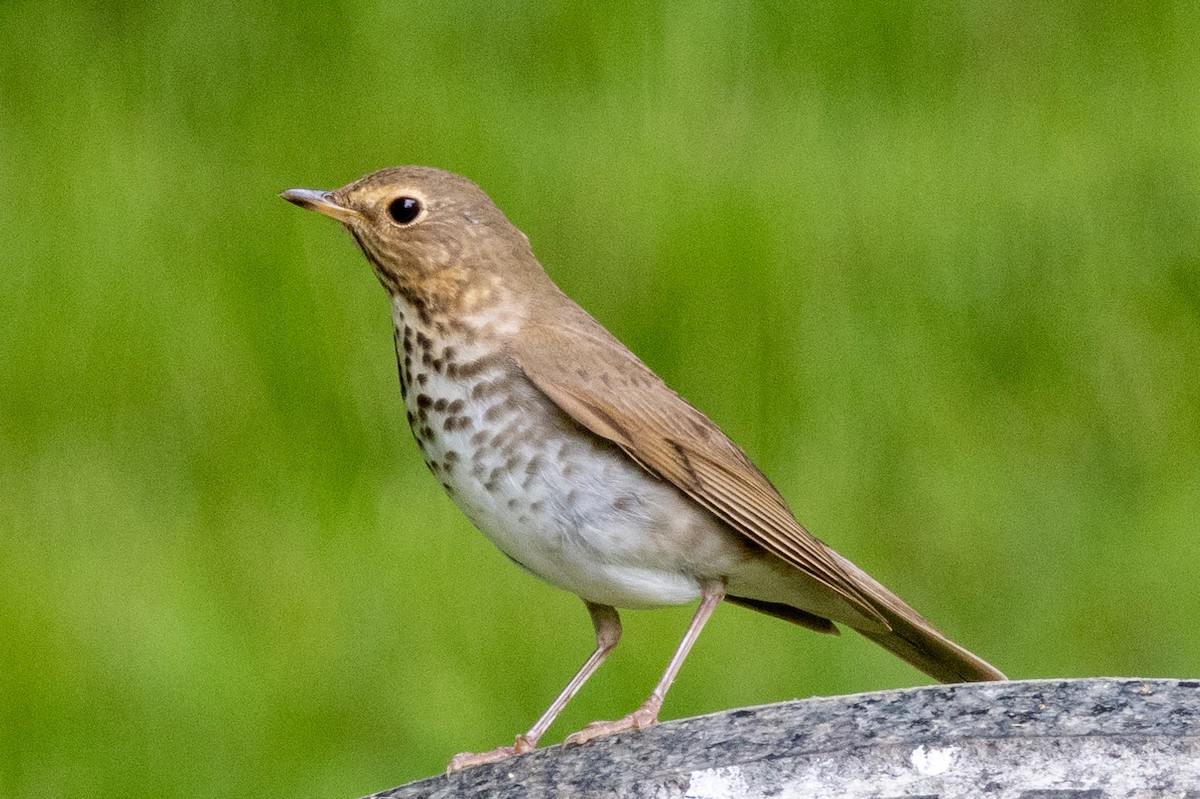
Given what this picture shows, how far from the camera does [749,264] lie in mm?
4188

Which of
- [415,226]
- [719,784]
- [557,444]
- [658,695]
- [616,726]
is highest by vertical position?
[415,226]

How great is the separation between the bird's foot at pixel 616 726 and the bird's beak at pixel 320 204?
78 cm

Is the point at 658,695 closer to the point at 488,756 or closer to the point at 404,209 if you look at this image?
the point at 488,756

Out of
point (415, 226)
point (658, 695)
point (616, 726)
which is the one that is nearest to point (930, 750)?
point (616, 726)

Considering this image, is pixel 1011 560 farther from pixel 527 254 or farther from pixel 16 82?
pixel 16 82

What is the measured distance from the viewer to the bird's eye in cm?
292

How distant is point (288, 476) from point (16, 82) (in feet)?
3.43

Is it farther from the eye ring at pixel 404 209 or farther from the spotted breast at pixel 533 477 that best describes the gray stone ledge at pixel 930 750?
the eye ring at pixel 404 209

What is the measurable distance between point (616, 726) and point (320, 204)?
0.82 metres

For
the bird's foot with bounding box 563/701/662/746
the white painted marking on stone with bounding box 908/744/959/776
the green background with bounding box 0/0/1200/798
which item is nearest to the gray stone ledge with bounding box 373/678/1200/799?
the white painted marking on stone with bounding box 908/744/959/776

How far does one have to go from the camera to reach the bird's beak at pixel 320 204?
2.85 meters

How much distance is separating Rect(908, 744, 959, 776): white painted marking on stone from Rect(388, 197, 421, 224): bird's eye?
115 cm

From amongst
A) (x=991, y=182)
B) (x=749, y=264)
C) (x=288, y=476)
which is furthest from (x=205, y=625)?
(x=991, y=182)

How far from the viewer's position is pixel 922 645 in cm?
303
